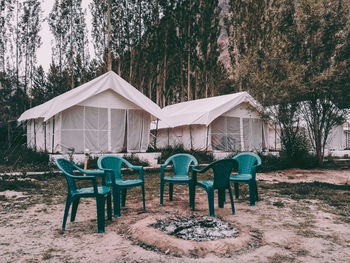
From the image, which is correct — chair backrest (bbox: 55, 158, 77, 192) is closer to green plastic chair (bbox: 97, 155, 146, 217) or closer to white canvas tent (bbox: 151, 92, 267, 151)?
green plastic chair (bbox: 97, 155, 146, 217)

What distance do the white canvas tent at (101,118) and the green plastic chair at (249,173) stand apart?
278 inches

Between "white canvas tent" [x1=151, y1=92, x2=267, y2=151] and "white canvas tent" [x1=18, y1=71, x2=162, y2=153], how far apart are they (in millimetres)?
1582

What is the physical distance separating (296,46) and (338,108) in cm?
255

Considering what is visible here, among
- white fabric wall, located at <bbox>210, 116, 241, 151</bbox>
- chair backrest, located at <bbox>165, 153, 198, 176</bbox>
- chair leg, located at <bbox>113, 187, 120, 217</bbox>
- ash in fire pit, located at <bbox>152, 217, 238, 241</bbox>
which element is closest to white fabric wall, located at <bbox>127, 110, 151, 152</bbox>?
white fabric wall, located at <bbox>210, 116, 241, 151</bbox>

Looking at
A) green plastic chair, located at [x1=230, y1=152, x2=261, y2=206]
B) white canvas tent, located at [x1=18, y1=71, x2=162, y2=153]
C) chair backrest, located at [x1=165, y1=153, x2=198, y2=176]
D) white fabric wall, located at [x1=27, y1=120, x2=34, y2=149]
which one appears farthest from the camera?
white fabric wall, located at [x1=27, y1=120, x2=34, y2=149]

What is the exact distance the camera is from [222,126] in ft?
47.1

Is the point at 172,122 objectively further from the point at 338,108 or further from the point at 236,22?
the point at 236,22

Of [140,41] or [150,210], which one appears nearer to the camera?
[150,210]

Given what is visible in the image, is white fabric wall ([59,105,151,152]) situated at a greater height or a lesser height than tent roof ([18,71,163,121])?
lesser

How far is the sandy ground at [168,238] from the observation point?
2568mm

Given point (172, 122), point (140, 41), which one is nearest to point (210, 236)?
point (172, 122)

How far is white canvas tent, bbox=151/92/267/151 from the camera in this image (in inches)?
→ 518

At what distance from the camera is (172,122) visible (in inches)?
583

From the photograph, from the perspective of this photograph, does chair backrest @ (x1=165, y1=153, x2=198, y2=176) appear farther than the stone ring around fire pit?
Yes
